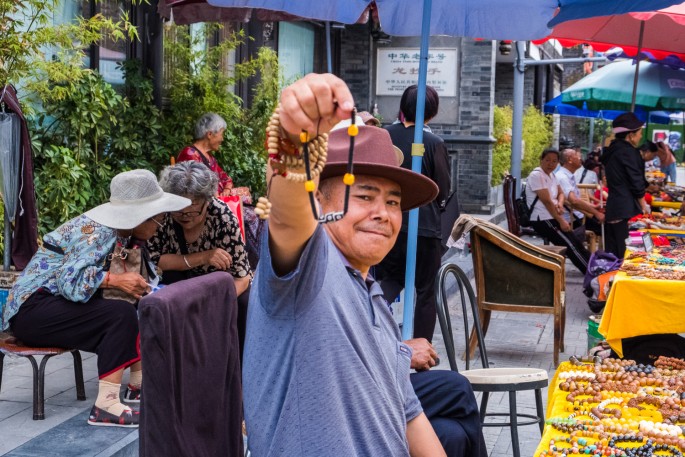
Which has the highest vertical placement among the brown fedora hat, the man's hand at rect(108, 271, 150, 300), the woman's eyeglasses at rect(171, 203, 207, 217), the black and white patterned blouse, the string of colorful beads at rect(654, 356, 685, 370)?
the brown fedora hat

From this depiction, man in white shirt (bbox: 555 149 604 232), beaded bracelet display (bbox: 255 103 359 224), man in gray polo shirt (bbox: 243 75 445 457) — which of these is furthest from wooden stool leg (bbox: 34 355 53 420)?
man in white shirt (bbox: 555 149 604 232)

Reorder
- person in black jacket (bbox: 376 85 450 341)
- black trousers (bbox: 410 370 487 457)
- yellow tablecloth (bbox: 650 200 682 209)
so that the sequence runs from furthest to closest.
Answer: yellow tablecloth (bbox: 650 200 682 209), person in black jacket (bbox: 376 85 450 341), black trousers (bbox: 410 370 487 457)

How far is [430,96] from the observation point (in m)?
6.40

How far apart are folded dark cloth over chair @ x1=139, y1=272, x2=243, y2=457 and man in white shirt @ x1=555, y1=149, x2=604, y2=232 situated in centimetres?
907

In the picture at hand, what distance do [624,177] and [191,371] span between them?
7.74 m

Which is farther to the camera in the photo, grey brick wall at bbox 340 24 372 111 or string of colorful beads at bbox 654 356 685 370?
grey brick wall at bbox 340 24 372 111

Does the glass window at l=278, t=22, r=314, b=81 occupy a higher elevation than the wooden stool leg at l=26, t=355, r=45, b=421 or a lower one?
higher

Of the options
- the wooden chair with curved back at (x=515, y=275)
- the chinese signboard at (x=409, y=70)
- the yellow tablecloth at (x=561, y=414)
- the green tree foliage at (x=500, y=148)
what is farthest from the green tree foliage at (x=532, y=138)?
the yellow tablecloth at (x=561, y=414)

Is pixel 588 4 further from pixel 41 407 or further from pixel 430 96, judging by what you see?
pixel 41 407

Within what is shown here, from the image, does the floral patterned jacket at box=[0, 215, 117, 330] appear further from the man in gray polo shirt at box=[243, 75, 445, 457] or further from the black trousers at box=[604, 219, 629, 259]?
the black trousers at box=[604, 219, 629, 259]

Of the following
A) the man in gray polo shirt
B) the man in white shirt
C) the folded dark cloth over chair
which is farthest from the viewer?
the man in white shirt

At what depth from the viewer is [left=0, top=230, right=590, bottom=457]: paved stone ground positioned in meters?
4.70

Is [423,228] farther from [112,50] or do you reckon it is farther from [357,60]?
[357,60]

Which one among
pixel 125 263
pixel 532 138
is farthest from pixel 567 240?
pixel 532 138
